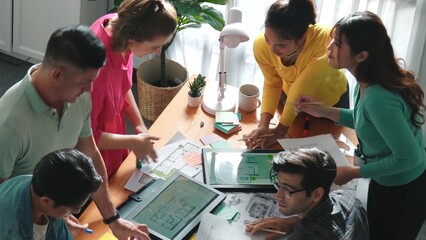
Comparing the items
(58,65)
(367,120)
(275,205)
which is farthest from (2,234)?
(367,120)

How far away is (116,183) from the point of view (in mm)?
1971

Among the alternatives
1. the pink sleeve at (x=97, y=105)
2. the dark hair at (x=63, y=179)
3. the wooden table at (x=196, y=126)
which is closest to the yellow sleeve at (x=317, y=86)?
the wooden table at (x=196, y=126)

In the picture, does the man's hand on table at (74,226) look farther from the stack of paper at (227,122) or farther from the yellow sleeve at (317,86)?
the yellow sleeve at (317,86)

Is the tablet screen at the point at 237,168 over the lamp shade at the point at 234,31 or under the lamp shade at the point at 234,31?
under

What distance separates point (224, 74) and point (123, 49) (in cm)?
59

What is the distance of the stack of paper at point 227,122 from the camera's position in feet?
7.46

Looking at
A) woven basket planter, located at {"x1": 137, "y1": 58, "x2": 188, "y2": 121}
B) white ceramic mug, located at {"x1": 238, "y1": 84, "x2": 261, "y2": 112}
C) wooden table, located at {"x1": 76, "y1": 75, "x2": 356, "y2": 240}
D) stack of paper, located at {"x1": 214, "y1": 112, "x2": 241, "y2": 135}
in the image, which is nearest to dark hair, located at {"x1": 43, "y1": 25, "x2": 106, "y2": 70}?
wooden table, located at {"x1": 76, "y1": 75, "x2": 356, "y2": 240}

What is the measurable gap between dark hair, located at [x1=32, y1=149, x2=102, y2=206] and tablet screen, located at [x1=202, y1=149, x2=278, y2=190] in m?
0.70

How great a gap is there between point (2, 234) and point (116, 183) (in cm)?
66

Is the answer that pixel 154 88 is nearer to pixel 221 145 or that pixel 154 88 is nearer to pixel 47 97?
pixel 221 145

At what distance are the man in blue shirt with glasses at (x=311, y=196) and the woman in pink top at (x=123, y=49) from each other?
0.58 meters

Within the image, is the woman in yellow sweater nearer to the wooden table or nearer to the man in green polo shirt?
the wooden table

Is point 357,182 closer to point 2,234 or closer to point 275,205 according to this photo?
point 275,205

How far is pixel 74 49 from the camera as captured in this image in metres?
1.55
